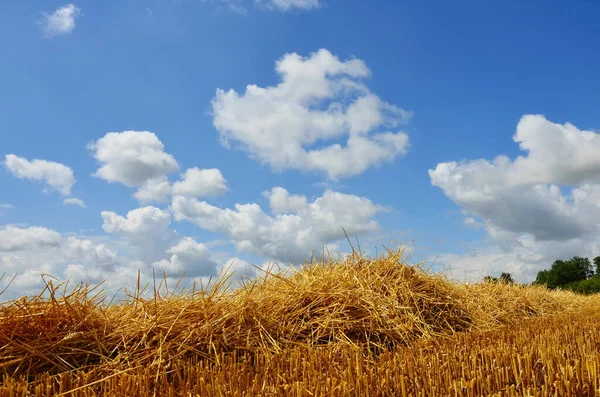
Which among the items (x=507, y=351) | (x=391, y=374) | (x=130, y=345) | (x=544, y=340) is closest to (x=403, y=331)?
(x=544, y=340)

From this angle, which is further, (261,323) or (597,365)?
(261,323)

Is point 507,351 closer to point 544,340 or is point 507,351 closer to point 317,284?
point 544,340

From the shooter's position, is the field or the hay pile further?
the hay pile

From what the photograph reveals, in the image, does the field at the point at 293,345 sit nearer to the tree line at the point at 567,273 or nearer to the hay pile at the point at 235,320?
→ the hay pile at the point at 235,320

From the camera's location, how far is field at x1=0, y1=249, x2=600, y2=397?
8.21 feet

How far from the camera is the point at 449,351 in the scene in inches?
133

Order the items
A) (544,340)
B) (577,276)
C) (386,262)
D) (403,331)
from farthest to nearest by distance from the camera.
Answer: (577,276) < (386,262) < (403,331) < (544,340)

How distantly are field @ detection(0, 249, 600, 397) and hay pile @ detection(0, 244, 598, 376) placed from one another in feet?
0.04

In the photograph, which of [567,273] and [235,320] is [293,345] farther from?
[567,273]

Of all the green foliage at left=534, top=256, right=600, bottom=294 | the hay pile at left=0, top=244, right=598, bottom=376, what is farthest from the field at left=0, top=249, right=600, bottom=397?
the green foliage at left=534, top=256, right=600, bottom=294

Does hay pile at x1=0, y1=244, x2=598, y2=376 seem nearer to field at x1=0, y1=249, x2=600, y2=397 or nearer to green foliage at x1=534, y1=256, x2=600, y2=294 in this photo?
field at x1=0, y1=249, x2=600, y2=397

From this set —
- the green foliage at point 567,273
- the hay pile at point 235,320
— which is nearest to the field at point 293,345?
the hay pile at point 235,320

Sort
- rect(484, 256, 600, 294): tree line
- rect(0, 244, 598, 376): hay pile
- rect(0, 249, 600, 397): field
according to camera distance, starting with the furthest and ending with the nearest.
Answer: rect(484, 256, 600, 294): tree line → rect(0, 244, 598, 376): hay pile → rect(0, 249, 600, 397): field

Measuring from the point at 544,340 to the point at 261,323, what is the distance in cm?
231
